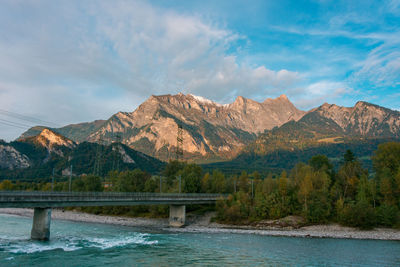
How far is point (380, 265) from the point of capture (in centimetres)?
4019

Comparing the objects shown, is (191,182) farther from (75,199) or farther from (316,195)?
(75,199)

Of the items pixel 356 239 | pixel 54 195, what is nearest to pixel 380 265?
pixel 356 239

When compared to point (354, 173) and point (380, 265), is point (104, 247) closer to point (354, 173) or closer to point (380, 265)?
point (380, 265)

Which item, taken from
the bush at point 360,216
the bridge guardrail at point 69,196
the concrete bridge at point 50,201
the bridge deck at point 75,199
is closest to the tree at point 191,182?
the bridge deck at point 75,199

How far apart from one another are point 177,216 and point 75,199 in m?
38.1

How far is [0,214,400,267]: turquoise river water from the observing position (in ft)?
131

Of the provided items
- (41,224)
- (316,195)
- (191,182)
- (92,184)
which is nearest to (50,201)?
(41,224)

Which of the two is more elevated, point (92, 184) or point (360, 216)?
point (92, 184)

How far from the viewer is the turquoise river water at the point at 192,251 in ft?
131

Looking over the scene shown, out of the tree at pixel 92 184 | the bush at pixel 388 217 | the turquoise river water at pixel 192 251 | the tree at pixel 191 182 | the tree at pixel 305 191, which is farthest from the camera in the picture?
the tree at pixel 92 184

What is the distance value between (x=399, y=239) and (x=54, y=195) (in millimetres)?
74306

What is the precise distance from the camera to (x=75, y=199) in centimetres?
6041

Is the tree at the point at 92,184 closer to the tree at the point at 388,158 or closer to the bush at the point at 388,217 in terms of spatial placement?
the bush at the point at 388,217

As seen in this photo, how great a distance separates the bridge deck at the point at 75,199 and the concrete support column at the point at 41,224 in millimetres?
2148
